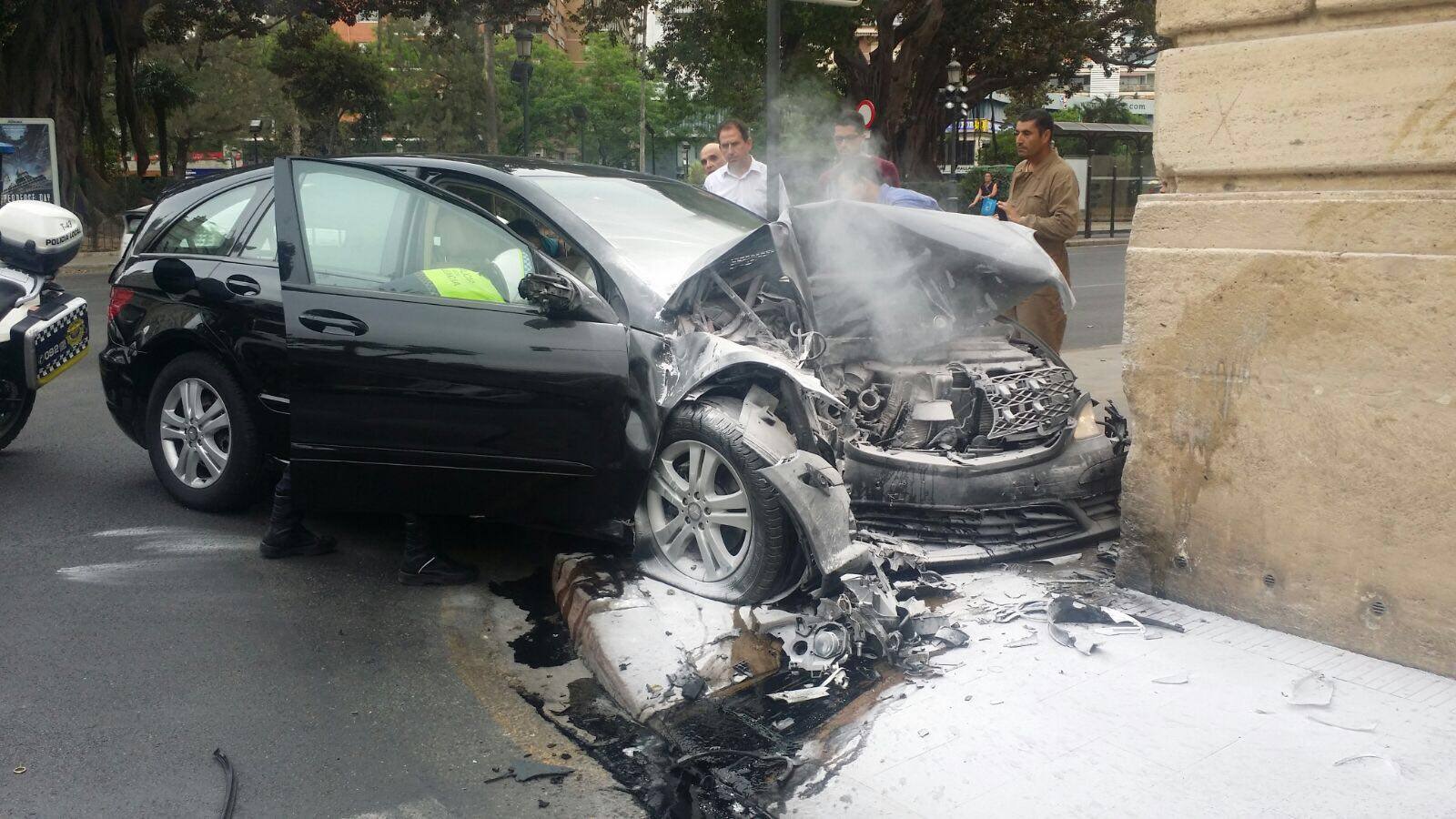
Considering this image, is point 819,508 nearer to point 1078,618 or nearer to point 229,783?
point 1078,618

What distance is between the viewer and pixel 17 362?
6.28 m

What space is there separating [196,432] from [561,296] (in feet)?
7.30

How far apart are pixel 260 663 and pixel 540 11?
24456mm

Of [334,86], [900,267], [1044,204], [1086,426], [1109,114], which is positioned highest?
[334,86]

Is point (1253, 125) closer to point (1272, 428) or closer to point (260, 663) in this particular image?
point (1272, 428)

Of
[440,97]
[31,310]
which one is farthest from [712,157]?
[440,97]

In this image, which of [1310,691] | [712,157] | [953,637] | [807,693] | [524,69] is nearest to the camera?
[1310,691]

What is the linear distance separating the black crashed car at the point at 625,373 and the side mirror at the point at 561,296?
0.01m

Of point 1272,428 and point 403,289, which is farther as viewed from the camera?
point 403,289

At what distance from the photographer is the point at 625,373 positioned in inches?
171

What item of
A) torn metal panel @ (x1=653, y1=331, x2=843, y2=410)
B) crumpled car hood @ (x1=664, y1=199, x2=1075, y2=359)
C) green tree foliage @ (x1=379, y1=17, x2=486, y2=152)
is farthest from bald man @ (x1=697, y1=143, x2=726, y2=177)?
green tree foliage @ (x1=379, y1=17, x2=486, y2=152)

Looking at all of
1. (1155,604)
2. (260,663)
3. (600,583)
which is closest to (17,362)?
(260,663)

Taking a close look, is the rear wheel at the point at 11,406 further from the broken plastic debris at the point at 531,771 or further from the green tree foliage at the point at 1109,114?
the green tree foliage at the point at 1109,114

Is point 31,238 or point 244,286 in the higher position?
point 31,238
